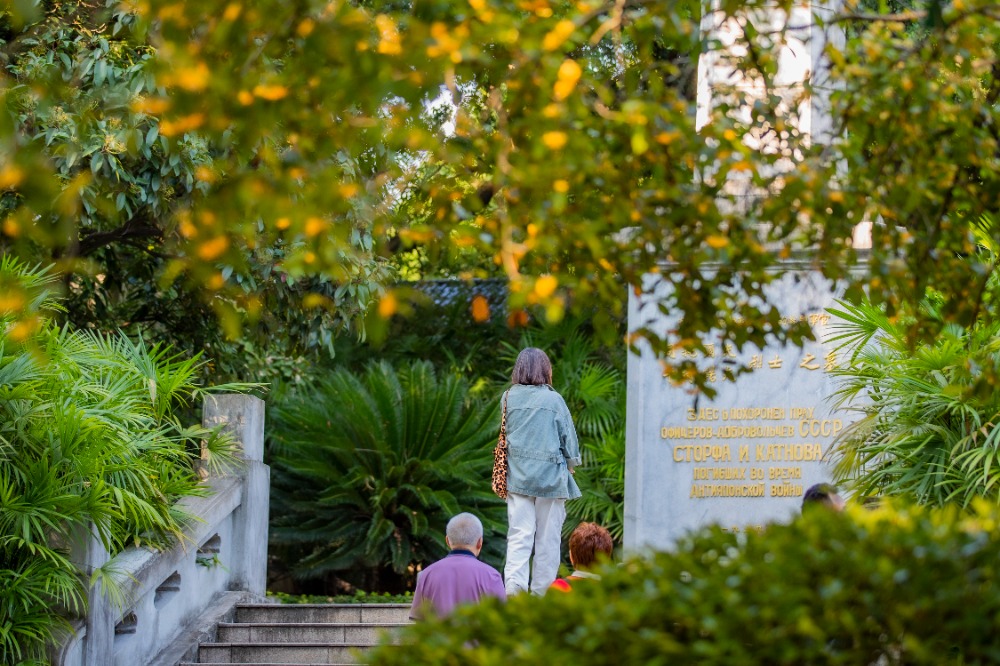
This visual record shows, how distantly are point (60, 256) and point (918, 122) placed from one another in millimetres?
7975

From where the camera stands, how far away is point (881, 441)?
819cm

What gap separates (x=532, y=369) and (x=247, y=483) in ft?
10.8

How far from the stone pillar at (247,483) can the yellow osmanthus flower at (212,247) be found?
702 centimetres

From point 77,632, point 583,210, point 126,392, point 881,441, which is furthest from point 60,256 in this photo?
point 583,210

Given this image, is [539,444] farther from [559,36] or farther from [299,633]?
[559,36]

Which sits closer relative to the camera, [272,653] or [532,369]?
[532,369]

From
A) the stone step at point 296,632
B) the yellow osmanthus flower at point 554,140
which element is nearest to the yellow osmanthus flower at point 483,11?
the yellow osmanthus flower at point 554,140

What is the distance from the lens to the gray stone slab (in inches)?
347

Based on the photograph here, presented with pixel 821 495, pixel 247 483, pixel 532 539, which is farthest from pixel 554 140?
pixel 247 483

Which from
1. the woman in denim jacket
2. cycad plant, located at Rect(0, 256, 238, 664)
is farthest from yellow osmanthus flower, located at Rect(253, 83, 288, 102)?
the woman in denim jacket

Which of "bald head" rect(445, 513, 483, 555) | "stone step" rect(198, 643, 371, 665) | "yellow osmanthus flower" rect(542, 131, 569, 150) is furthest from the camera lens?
"stone step" rect(198, 643, 371, 665)

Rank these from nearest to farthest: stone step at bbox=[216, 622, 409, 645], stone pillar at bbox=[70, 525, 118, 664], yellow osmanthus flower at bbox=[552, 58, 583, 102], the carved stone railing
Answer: yellow osmanthus flower at bbox=[552, 58, 583, 102] < stone pillar at bbox=[70, 525, 118, 664] < the carved stone railing < stone step at bbox=[216, 622, 409, 645]

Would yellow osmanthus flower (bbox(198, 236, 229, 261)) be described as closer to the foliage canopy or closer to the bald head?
the foliage canopy

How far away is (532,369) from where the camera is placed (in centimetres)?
866
